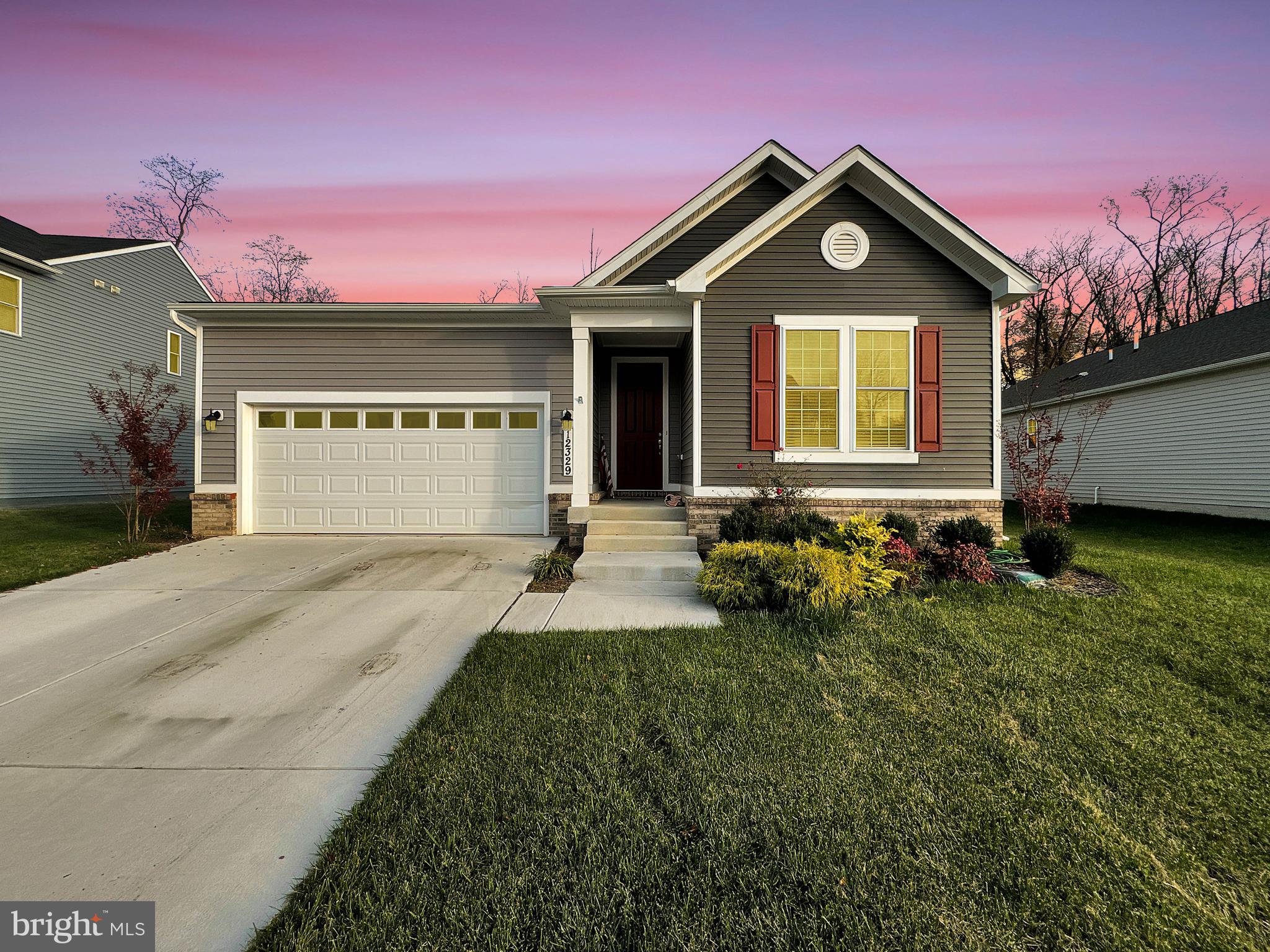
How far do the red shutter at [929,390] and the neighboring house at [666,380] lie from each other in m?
0.04

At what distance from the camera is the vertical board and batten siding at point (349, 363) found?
361 inches

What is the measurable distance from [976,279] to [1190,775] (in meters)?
6.94

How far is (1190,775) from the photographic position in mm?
2541

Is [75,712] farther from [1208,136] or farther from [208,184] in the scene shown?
[208,184]

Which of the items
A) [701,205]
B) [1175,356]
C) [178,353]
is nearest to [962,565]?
[701,205]

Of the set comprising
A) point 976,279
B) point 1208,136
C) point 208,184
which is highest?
point 208,184

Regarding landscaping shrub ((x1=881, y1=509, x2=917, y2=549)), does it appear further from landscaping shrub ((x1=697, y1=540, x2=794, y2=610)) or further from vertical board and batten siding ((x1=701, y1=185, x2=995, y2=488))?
landscaping shrub ((x1=697, y1=540, x2=794, y2=610))

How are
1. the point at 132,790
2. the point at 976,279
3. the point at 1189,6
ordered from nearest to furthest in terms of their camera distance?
the point at 132,790
the point at 976,279
the point at 1189,6

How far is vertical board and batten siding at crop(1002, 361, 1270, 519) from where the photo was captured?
451 inches

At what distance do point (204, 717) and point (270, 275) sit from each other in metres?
27.4

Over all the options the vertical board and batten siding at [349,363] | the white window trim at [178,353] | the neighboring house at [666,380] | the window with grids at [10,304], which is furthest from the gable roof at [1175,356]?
the white window trim at [178,353]

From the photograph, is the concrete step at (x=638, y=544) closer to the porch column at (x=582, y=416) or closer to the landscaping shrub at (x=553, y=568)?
the landscaping shrub at (x=553, y=568)

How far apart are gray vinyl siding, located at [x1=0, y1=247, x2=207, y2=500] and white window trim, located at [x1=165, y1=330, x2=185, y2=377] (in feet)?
0.54

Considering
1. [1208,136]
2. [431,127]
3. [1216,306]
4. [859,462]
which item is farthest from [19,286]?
[1216,306]
